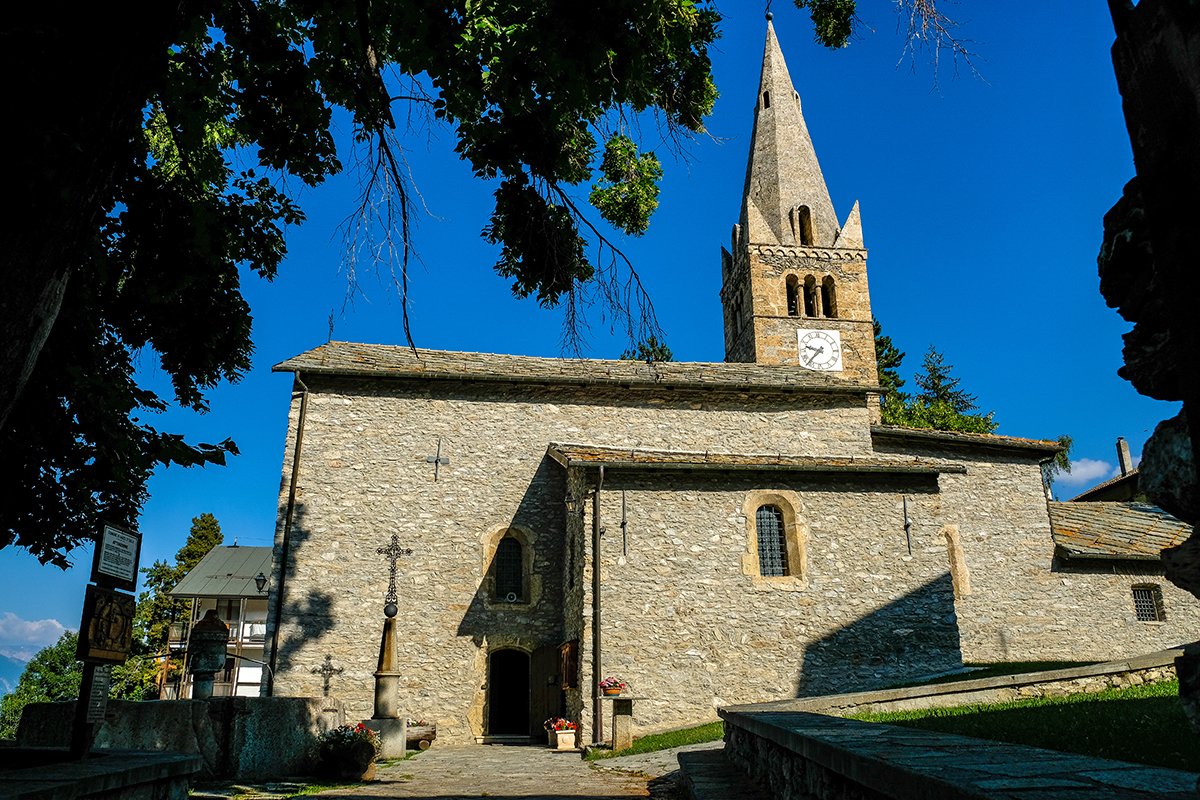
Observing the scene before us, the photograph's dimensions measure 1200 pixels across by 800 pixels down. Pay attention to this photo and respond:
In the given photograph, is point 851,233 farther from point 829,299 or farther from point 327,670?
point 327,670

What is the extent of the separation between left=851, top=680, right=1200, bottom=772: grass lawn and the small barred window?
11932mm

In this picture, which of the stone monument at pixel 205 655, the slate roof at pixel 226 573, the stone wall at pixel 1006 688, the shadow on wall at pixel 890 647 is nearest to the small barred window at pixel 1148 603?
the shadow on wall at pixel 890 647

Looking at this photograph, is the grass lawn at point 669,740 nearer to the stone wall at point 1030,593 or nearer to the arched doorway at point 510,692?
the arched doorway at point 510,692

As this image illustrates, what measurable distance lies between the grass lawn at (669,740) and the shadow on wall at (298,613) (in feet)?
21.7

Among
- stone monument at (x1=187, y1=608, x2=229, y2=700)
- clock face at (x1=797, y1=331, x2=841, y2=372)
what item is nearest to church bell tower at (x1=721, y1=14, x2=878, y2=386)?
clock face at (x1=797, y1=331, x2=841, y2=372)

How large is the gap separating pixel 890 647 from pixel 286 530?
477 inches

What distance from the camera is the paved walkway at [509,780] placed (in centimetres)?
752

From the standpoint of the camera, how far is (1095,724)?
5453mm

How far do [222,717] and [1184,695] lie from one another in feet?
30.8

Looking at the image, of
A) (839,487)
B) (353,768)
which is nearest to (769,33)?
(839,487)

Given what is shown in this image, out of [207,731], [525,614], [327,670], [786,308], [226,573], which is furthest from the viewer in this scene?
[226,573]

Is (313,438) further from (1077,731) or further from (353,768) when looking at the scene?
(1077,731)

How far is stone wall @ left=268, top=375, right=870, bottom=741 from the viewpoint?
15133mm

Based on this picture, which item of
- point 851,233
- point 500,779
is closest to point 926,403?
point 851,233
